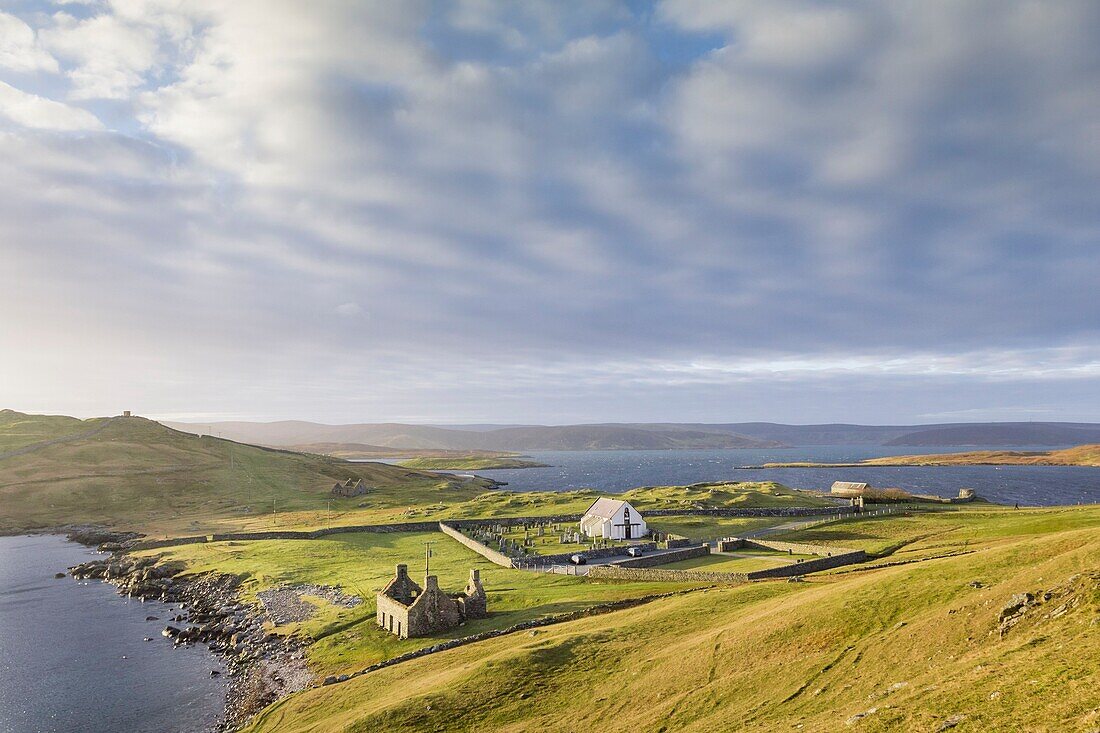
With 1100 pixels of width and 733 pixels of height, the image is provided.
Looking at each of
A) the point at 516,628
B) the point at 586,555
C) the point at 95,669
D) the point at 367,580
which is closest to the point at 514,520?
the point at 586,555

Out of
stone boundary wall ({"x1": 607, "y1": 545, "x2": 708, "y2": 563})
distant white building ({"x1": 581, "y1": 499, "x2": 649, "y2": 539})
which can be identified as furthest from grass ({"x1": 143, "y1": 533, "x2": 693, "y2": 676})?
distant white building ({"x1": 581, "y1": 499, "x2": 649, "y2": 539})

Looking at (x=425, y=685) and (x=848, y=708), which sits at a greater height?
(x=848, y=708)

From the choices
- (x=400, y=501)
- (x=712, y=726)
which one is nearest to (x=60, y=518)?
(x=400, y=501)

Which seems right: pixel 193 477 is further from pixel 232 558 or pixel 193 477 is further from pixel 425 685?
pixel 425 685

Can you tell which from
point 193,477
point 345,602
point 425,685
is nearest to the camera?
point 425,685

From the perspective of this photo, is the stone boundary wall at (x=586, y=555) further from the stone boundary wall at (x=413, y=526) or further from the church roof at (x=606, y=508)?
the stone boundary wall at (x=413, y=526)

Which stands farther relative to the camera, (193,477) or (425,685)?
(193,477)

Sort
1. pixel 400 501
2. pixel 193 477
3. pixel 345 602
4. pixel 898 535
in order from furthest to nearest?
pixel 193 477
pixel 400 501
pixel 898 535
pixel 345 602
